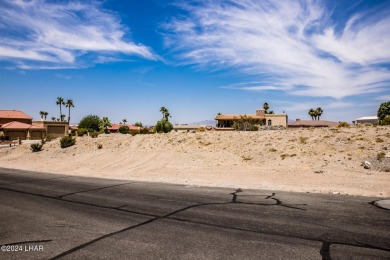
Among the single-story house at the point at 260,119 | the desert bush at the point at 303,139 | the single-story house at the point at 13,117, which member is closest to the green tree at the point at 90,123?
the single-story house at the point at 13,117

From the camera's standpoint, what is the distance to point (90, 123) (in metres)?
76.1

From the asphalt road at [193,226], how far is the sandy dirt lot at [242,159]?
4085mm

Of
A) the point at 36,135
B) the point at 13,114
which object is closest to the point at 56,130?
the point at 36,135

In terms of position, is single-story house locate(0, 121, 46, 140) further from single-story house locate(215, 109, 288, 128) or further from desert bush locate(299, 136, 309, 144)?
desert bush locate(299, 136, 309, 144)

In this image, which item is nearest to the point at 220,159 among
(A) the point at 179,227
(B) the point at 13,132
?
(A) the point at 179,227

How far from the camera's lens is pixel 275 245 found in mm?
6230

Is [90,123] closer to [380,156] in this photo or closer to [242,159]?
[242,159]

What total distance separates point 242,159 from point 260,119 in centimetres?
5018

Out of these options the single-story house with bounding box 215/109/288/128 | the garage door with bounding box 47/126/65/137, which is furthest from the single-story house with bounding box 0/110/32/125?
the single-story house with bounding box 215/109/288/128

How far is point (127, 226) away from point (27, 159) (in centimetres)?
3109

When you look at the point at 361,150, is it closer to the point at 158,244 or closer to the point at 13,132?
the point at 158,244

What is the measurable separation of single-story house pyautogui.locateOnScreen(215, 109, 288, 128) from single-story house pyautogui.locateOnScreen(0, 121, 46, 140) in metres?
47.5

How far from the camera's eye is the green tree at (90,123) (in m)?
75.8

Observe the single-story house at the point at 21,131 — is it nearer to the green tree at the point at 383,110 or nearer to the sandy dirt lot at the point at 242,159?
the sandy dirt lot at the point at 242,159
